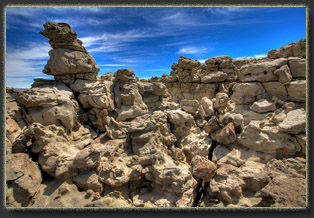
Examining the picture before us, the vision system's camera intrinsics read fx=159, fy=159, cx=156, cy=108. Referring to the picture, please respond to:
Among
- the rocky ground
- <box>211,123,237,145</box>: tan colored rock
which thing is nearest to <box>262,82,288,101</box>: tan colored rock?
the rocky ground

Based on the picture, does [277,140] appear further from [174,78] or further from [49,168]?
[174,78]

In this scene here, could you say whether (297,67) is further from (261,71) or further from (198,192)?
(198,192)

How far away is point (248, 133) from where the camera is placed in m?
6.18

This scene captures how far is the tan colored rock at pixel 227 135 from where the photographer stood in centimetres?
641

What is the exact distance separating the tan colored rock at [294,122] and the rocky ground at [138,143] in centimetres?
3

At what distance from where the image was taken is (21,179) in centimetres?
446

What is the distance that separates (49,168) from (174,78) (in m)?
13.4

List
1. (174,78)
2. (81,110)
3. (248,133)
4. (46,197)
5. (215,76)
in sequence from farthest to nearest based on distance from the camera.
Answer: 1. (174,78)
2. (215,76)
3. (81,110)
4. (248,133)
5. (46,197)

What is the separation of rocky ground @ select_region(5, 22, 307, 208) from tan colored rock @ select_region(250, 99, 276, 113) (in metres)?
0.05

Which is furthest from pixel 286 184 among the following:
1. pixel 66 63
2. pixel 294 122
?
pixel 66 63

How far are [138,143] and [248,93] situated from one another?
5.30m

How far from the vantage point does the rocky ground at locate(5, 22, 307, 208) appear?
15.7 ft

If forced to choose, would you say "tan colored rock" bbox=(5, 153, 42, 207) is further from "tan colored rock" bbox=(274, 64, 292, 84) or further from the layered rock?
"tan colored rock" bbox=(274, 64, 292, 84)

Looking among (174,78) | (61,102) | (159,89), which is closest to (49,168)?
(61,102)
